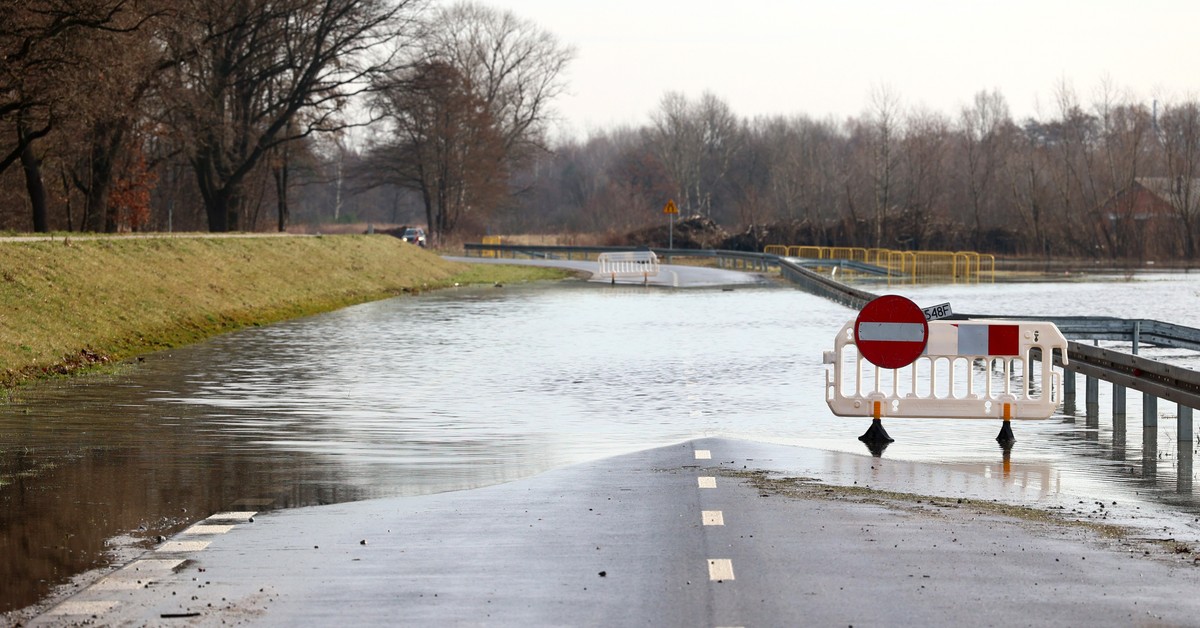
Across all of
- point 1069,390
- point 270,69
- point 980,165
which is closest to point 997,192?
point 980,165

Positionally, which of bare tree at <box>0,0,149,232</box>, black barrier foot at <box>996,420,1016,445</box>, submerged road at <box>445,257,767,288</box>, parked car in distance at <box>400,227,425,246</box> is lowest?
black barrier foot at <box>996,420,1016,445</box>

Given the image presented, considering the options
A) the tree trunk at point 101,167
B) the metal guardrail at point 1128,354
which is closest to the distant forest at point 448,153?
the tree trunk at point 101,167

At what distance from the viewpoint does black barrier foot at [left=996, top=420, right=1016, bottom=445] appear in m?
14.2

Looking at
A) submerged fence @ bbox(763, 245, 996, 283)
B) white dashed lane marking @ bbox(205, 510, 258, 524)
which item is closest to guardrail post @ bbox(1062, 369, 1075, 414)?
white dashed lane marking @ bbox(205, 510, 258, 524)

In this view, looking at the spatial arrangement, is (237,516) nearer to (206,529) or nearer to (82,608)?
(206,529)

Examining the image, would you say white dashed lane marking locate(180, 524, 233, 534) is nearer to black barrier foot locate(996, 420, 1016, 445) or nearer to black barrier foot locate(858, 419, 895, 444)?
black barrier foot locate(858, 419, 895, 444)

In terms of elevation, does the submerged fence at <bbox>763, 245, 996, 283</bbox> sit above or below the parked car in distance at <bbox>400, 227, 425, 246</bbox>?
below

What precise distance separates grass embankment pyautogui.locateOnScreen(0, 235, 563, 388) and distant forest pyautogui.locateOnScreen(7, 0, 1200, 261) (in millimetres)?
6189

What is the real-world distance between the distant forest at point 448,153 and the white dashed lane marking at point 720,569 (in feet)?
111

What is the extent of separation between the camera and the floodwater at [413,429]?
1096cm

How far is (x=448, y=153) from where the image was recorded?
10100 centimetres

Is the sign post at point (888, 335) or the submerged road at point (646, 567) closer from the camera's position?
the submerged road at point (646, 567)

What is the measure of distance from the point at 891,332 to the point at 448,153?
289ft

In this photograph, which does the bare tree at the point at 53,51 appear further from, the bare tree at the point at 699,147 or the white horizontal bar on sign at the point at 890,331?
the bare tree at the point at 699,147
